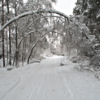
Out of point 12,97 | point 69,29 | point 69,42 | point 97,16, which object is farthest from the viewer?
point 97,16

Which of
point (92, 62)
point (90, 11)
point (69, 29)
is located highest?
point (90, 11)

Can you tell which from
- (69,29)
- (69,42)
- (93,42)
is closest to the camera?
(93,42)

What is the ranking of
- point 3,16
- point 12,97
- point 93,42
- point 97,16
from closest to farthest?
point 12,97, point 93,42, point 97,16, point 3,16

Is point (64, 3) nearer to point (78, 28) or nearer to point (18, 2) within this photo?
point (78, 28)

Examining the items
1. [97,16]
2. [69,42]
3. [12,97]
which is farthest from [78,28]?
[12,97]

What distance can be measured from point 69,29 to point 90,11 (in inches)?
199

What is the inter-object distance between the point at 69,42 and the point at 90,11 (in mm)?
5297

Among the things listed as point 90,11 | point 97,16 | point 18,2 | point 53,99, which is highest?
point 18,2

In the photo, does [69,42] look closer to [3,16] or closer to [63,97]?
[63,97]

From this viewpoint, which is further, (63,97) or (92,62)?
(92,62)

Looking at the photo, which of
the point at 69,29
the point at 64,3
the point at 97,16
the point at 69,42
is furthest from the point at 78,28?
the point at 97,16

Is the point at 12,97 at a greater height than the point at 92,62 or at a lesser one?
lesser

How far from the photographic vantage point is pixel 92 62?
7.10m

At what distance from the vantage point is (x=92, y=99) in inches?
140
